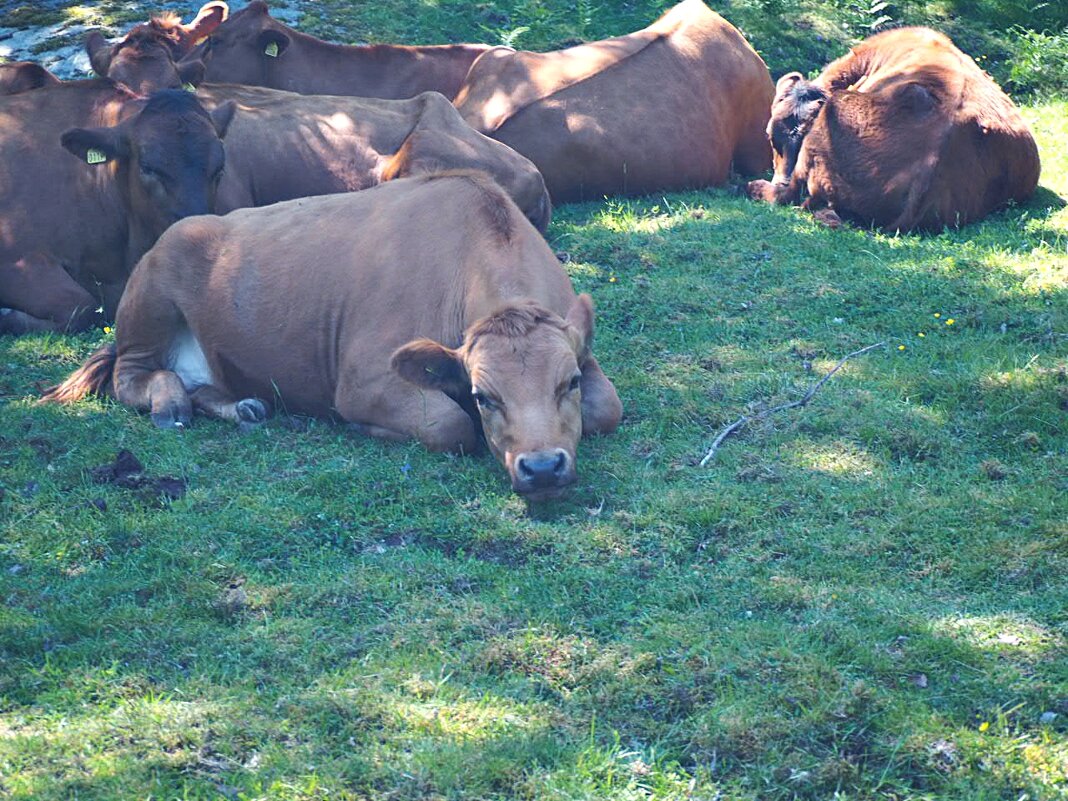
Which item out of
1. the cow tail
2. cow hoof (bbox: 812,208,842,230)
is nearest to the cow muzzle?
the cow tail

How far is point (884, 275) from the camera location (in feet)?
32.6

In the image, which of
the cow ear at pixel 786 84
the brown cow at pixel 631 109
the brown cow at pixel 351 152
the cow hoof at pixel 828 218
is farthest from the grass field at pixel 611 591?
the cow ear at pixel 786 84

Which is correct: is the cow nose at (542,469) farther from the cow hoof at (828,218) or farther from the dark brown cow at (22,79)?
the dark brown cow at (22,79)

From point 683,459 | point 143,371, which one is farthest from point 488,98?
point 683,459

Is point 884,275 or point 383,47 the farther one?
point 383,47

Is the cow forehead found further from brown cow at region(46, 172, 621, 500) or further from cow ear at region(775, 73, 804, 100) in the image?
cow ear at region(775, 73, 804, 100)

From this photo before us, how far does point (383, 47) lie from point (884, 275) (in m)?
6.16

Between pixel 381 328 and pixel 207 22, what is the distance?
278 inches

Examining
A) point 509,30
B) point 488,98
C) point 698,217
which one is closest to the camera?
point 698,217

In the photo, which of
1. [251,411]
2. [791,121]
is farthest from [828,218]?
[251,411]

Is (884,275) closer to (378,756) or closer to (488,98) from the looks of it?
(488,98)

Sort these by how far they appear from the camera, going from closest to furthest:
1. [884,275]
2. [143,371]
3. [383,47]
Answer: [143,371]
[884,275]
[383,47]

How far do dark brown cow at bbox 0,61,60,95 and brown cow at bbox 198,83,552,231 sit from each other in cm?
156

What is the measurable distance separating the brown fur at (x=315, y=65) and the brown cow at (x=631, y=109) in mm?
741
